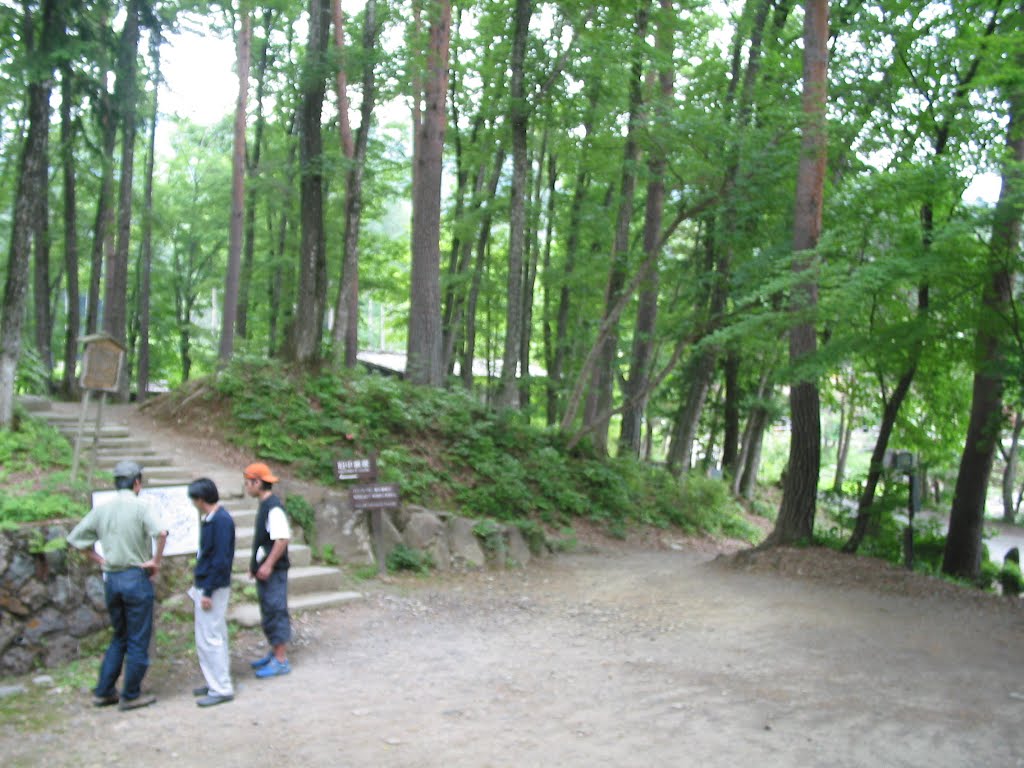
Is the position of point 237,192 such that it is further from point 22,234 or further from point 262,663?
point 262,663

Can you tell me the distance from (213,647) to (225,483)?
4.90 metres

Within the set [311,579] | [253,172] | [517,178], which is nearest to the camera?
[311,579]

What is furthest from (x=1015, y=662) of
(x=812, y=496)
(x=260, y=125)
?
Result: (x=260, y=125)

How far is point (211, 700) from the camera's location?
5.81m

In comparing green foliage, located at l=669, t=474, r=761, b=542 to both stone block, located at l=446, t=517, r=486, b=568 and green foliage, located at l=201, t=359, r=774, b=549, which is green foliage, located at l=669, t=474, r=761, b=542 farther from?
stone block, located at l=446, t=517, r=486, b=568

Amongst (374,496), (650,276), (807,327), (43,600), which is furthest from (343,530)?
(650,276)

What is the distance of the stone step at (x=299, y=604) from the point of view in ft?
24.7

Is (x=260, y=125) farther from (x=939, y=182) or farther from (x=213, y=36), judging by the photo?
(x=939, y=182)

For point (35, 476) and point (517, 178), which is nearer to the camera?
point (35, 476)

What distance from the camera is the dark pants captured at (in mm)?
6586

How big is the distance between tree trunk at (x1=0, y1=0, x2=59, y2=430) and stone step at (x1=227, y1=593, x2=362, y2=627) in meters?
3.94

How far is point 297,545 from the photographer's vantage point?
973 cm

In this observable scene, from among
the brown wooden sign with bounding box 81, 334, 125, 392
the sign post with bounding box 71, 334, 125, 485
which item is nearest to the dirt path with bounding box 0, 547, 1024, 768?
the sign post with bounding box 71, 334, 125, 485

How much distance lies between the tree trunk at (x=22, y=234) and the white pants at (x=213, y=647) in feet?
16.8
